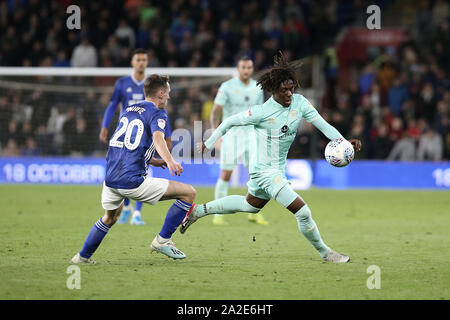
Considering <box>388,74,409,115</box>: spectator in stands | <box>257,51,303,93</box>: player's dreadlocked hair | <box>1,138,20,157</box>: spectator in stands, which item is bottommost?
<box>1,138,20,157</box>: spectator in stands

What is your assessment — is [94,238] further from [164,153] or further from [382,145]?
[382,145]

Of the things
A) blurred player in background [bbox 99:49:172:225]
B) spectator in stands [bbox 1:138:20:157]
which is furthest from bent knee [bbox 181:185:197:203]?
spectator in stands [bbox 1:138:20:157]

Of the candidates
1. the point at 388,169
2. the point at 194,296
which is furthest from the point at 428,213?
the point at 194,296

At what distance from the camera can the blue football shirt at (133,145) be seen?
684 cm

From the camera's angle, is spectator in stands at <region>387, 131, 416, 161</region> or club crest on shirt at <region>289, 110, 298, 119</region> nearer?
club crest on shirt at <region>289, 110, 298, 119</region>

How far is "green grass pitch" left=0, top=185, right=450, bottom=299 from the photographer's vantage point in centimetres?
590

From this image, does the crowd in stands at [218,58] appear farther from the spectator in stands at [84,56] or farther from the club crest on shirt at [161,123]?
the club crest on shirt at [161,123]

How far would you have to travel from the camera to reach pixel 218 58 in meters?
18.6

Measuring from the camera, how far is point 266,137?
7352mm

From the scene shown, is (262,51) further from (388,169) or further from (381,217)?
(381,217)

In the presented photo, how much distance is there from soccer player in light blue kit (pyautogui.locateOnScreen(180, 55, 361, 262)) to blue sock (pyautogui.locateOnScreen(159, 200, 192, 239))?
2.01 ft

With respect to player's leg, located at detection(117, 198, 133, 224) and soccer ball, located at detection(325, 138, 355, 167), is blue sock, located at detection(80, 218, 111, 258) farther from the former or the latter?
player's leg, located at detection(117, 198, 133, 224)

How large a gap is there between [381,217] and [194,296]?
21.5 feet
